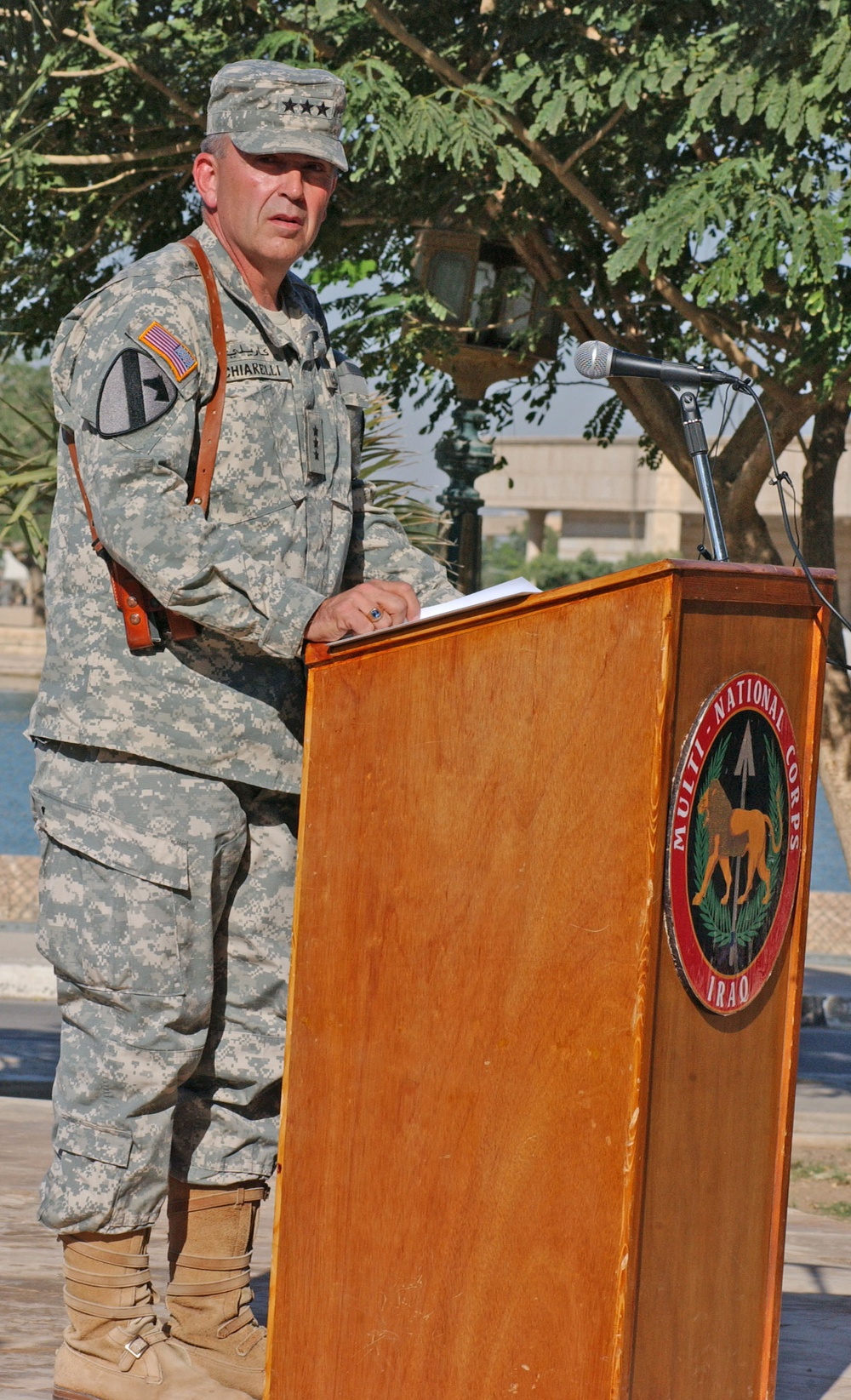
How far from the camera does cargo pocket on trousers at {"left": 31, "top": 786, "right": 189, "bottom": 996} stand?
2.30m

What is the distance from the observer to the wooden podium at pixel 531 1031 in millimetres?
1871

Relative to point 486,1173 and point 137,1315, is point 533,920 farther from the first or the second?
point 137,1315

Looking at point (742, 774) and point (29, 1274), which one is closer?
point (742, 774)

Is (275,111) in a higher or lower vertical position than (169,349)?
higher

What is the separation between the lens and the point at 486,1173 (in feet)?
6.48

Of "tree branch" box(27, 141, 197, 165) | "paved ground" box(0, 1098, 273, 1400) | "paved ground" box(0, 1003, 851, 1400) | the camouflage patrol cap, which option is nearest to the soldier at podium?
A: the camouflage patrol cap

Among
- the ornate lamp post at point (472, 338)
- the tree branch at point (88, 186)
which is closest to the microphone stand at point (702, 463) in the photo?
the ornate lamp post at point (472, 338)

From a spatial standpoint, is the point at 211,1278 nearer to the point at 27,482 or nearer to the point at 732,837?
the point at 732,837

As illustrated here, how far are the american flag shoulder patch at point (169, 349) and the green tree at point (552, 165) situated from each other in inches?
119

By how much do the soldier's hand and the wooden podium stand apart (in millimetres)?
51

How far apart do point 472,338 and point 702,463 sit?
15.3 ft

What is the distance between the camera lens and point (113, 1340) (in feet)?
7.76

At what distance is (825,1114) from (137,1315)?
506 cm

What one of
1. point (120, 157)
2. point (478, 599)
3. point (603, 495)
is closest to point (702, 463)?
point (478, 599)
